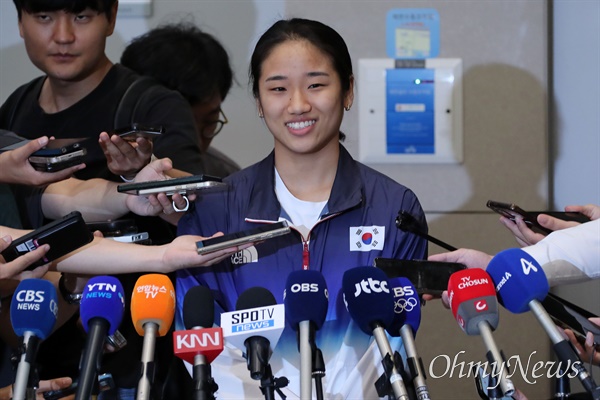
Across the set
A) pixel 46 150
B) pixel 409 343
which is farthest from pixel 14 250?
pixel 409 343

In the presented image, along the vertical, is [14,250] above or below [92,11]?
below

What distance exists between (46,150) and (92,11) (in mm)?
705

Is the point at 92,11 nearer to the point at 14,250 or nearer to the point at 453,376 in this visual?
the point at 14,250

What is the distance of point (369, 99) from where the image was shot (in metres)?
3.89

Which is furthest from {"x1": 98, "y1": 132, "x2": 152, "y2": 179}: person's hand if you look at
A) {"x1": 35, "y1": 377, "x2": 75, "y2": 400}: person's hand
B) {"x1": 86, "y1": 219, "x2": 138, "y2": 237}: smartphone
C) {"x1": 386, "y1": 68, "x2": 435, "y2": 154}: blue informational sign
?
{"x1": 386, "y1": 68, "x2": 435, "y2": 154}: blue informational sign

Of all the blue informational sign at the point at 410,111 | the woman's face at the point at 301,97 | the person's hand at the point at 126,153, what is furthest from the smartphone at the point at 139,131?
the blue informational sign at the point at 410,111

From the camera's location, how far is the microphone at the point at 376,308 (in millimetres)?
1531

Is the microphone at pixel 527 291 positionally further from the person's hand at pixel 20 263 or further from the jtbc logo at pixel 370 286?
the person's hand at pixel 20 263

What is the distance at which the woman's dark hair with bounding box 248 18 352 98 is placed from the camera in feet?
7.91

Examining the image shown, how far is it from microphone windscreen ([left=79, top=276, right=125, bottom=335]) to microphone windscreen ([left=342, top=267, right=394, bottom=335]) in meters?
0.41

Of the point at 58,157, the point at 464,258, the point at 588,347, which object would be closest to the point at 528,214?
the point at 464,258

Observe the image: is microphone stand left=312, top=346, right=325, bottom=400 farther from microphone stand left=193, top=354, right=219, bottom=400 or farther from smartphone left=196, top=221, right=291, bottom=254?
smartphone left=196, top=221, right=291, bottom=254

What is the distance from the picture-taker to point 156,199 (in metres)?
2.36

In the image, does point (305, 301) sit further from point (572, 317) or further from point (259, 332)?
point (572, 317)
